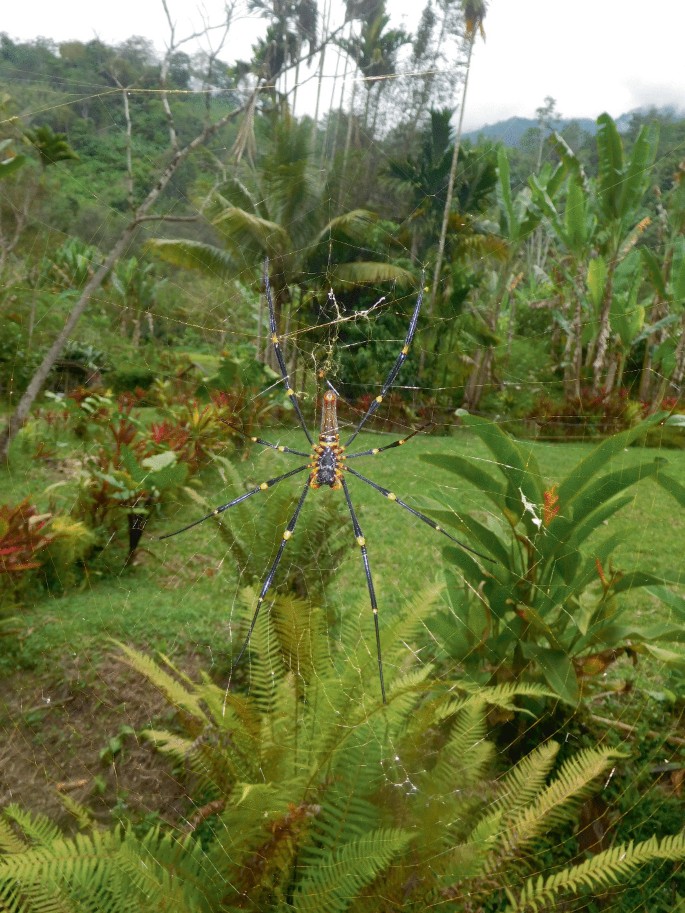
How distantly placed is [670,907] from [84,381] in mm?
2031

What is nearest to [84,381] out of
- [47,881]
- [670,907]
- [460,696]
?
[47,881]

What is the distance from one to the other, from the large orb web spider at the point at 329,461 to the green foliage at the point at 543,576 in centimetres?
7

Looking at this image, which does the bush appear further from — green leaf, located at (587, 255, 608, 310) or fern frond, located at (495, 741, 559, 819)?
fern frond, located at (495, 741, 559, 819)

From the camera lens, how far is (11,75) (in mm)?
1087

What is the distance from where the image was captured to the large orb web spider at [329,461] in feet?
3.05

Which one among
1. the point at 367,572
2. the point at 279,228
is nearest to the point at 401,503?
the point at 367,572

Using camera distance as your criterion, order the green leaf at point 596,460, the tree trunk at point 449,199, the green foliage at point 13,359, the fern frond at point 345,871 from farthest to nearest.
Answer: the green foliage at point 13,359, the tree trunk at point 449,199, the fern frond at point 345,871, the green leaf at point 596,460

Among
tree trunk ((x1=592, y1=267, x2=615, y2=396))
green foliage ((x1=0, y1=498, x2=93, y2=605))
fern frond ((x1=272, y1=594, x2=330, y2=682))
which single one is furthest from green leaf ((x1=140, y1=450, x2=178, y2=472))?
tree trunk ((x1=592, y1=267, x2=615, y2=396))

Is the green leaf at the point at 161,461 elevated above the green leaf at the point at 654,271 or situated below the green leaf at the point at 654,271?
below

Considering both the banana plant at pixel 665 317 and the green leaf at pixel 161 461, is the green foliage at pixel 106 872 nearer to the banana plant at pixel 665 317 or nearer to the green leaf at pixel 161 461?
the green leaf at pixel 161 461

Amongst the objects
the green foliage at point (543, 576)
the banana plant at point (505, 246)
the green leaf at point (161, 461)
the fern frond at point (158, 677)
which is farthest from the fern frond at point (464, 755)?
the green leaf at point (161, 461)

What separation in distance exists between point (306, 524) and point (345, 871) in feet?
1.90

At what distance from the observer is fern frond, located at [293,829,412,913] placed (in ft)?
2.74

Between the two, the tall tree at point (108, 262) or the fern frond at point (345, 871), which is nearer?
the fern frond at point (345, 871)
